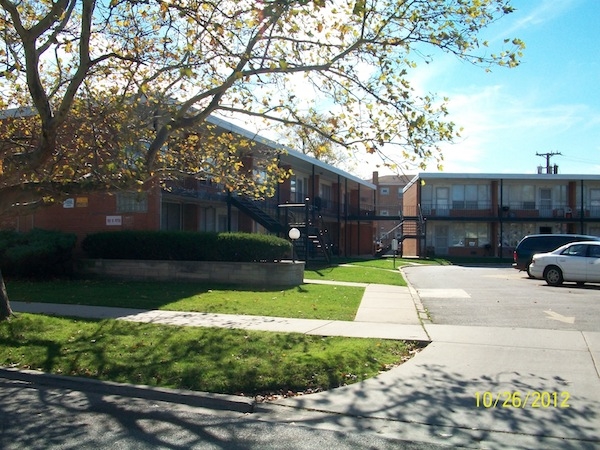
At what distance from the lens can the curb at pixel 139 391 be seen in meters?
6.04

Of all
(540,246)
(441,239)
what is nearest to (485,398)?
(540,246)

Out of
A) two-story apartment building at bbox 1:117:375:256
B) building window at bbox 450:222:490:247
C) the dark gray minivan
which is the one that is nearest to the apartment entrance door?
building window at bbox 450:222:490:247

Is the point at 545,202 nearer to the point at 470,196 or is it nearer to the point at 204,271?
the point at 470,196

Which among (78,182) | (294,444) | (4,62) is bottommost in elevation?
(294,444)

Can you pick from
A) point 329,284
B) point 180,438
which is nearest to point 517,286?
point 329,284

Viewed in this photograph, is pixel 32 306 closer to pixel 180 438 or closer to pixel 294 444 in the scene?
pixel 180 438

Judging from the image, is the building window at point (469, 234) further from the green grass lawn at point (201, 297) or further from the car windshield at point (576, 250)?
the green grass lawn at point (201, 297)

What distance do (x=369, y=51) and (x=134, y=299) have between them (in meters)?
7.55

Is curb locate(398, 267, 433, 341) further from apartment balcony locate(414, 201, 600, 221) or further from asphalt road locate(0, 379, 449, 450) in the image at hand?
apartment balcony locate(414, 201, 600, 221)

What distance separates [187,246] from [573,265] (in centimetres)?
1250

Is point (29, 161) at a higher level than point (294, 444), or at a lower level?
higher

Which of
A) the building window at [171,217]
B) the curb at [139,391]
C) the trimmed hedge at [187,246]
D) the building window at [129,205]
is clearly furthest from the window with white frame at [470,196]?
the curb at [139,391]

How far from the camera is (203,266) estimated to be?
54.7 feet

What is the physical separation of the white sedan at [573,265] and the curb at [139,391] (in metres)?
15.7
